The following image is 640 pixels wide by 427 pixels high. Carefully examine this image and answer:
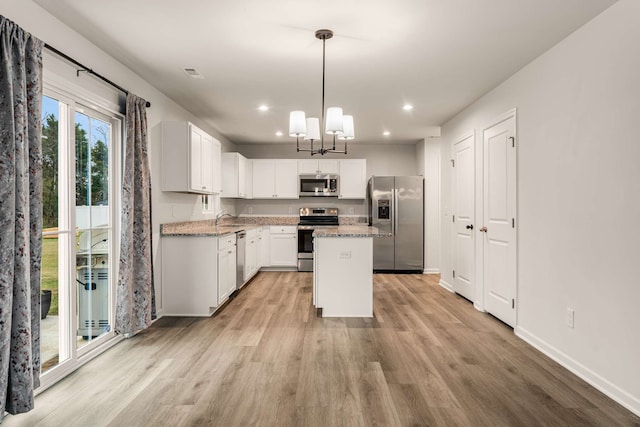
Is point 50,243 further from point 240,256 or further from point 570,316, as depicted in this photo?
point 570,316

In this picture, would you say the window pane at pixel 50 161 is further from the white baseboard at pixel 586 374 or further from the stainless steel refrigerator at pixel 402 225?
the stainless steel refrigerator at pixel 402 225

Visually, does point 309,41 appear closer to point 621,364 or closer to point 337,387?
point 337,387

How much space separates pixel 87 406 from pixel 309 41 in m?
2.84

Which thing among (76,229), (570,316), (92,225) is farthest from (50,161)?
(570,316)

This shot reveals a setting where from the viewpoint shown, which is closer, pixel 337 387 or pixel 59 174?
pixel 337 387

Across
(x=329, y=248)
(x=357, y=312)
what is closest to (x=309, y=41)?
(x=329, y=248)

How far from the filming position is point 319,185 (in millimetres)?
7277

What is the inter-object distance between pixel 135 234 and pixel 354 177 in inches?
181

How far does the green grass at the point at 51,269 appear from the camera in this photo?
101 inches

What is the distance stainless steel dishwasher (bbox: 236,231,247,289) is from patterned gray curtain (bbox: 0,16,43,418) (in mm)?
2899

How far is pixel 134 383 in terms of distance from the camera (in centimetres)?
253

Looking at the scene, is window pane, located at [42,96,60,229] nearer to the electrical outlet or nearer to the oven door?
the electrical outlet

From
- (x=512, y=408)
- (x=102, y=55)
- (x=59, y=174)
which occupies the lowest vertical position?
(x=512, y=408)

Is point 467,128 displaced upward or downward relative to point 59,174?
upward
